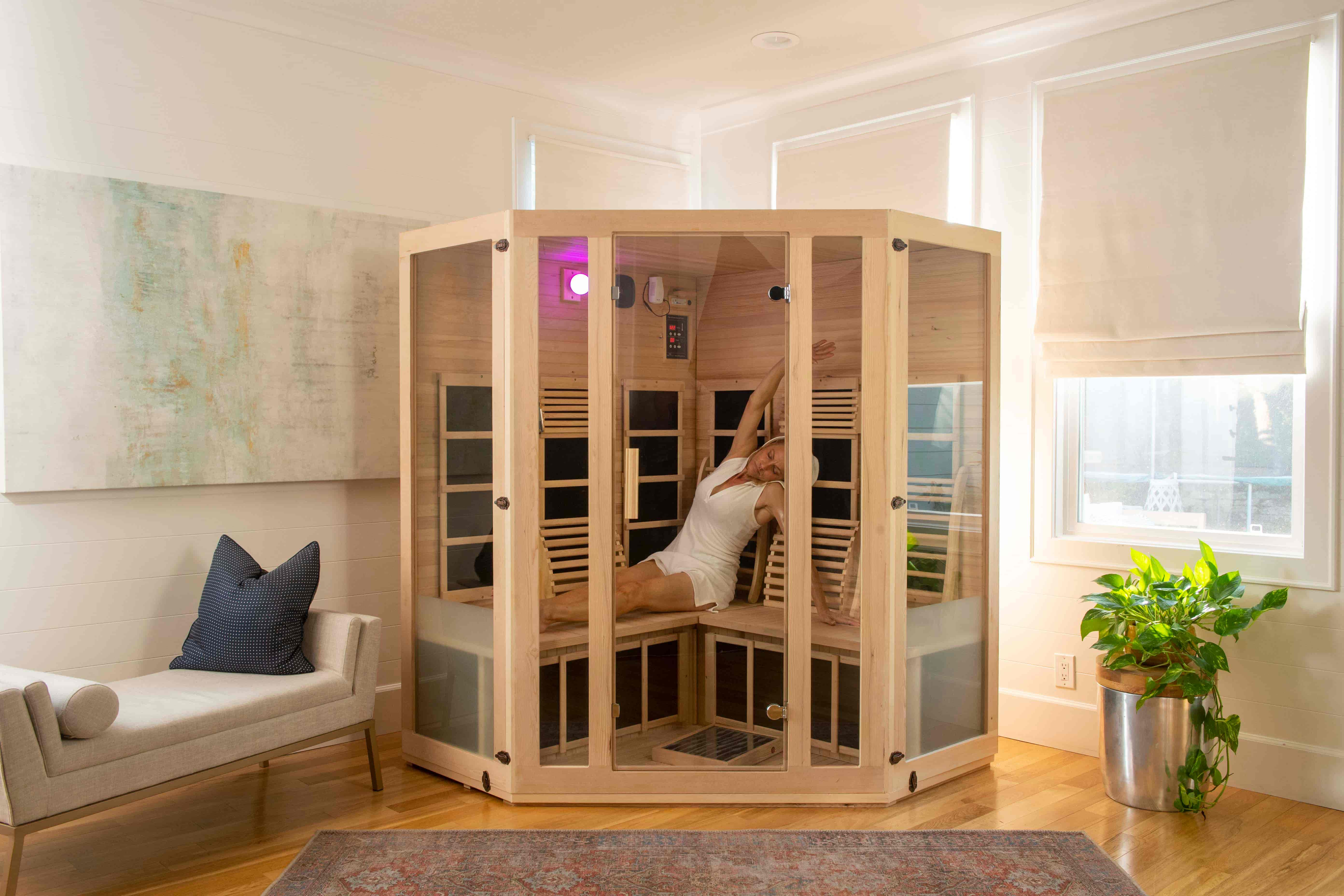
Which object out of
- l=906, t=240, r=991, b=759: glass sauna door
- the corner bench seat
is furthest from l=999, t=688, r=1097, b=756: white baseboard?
the corner bench seat

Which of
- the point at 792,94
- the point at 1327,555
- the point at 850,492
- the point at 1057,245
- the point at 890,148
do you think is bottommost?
the point at 1327,555

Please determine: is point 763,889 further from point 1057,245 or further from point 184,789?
point 1057,245

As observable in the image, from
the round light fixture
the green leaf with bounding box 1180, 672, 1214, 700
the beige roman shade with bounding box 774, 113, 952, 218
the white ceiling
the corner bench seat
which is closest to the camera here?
the corner bench seat

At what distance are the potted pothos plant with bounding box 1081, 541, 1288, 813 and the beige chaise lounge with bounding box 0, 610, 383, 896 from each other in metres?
2.47

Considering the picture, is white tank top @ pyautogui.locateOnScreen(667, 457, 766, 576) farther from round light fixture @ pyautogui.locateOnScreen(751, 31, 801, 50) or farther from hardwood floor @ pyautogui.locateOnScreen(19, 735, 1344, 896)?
round light fixture @ pyautogui.locateOnScreen(751, 31, 801, 50)

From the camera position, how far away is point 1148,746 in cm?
326

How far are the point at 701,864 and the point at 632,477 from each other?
3.83ft

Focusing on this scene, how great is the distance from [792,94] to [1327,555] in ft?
9.58

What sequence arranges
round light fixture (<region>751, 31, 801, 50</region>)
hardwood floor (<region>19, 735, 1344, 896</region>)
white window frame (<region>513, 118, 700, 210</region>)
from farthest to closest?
white window frame (<region>513, 118, 700, 210</region>) < round light fixture (<region>751, 31, 801, 50</region>) < hardwood floor (<region>19, 735, 1344, 896</region>)

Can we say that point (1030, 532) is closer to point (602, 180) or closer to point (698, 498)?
point (698, 498)

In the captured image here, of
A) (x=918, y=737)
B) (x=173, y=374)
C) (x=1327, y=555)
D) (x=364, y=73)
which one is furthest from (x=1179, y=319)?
(x=173, y=374)

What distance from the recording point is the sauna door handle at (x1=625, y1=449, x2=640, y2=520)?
10.7 feet

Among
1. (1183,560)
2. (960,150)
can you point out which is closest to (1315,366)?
(1183,560)

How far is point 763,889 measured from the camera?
8.76 feet
